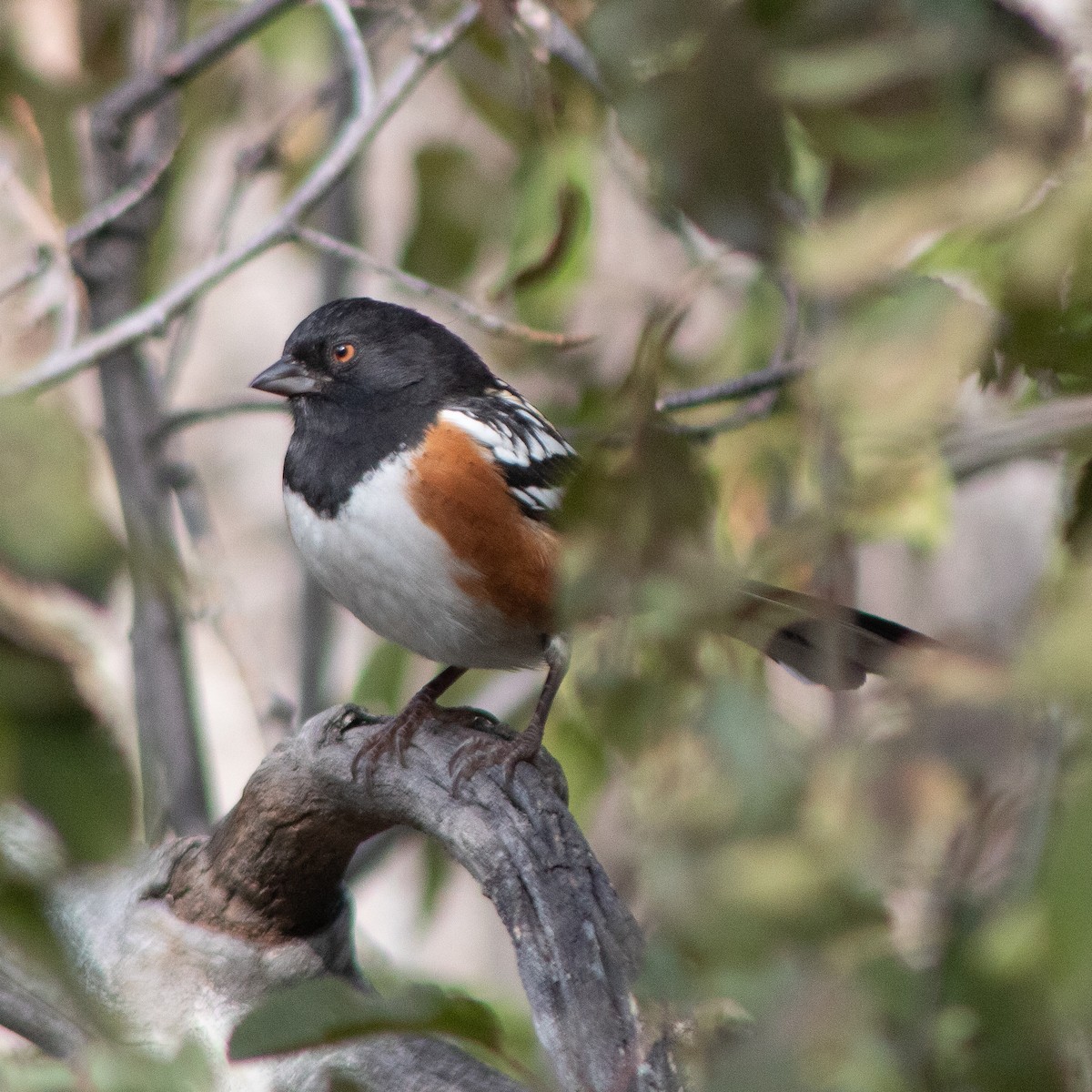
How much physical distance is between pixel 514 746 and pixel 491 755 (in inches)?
3.7

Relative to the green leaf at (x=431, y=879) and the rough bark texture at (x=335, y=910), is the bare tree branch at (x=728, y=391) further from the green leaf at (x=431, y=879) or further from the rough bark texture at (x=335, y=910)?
the green leaf at (x=431, y=879)

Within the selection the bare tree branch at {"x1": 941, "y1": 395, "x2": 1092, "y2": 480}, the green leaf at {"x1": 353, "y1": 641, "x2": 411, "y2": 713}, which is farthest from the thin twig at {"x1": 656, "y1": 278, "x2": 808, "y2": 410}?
the bare tree branch at {"x1": 941, "y1": 395, "x2": 1092, "y2": 480}

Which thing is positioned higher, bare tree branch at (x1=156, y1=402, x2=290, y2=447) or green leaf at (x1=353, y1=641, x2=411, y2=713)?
bare tree branch at (x1=156, y1=402, x2=290, y2=447)

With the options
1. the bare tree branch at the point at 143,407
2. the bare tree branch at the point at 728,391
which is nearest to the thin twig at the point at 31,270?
the bare tree branch at the point at 143,407

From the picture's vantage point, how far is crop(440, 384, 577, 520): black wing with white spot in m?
2.04

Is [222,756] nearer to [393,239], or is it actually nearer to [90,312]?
[393,239]

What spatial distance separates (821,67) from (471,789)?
1.21m

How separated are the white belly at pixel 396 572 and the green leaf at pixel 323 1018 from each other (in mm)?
1260

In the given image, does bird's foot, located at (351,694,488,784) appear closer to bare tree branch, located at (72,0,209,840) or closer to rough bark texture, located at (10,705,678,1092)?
rough bark texture, located at (10,705,678,1092)

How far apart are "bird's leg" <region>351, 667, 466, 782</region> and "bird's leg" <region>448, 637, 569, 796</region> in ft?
0.28

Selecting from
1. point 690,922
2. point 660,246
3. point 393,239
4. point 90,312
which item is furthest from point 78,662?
point 393,239

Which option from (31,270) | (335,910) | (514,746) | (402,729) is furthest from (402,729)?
(31,270)

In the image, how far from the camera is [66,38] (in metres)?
2.50

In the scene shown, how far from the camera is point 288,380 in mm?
2289
